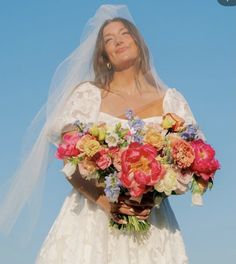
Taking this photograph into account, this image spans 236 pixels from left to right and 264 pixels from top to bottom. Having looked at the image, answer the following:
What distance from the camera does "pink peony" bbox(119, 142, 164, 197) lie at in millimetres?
5262

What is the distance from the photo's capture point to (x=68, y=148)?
18.2 ft

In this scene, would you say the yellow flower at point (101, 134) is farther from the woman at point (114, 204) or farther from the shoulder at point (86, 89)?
the shoulder at point (86, 89)

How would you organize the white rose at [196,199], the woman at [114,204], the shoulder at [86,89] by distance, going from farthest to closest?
1. the shoulder at [86,89]
2. the woman at [114,204]
3. the white rose at [196,199]

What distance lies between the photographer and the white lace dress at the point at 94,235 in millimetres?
5715

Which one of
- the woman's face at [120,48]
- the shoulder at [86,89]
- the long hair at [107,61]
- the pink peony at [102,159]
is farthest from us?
the long hair at [107,61]

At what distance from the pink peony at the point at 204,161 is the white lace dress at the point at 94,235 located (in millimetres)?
554

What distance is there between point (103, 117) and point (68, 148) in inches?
23.5

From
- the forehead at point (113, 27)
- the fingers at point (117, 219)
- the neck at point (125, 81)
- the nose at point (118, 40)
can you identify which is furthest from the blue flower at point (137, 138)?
the forehead at point (113, 27)

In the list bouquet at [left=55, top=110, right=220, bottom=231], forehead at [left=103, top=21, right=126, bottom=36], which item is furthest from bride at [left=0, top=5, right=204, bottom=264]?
bouquet at [left=55, top=110, right=220, bottom=231]

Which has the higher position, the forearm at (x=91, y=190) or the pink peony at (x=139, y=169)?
the pink peony at (x=139, y=169)

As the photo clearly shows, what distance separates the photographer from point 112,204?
5551 mm

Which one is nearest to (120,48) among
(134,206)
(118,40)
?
(118,40)

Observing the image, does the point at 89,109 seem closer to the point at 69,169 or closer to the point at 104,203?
the point at 69,169

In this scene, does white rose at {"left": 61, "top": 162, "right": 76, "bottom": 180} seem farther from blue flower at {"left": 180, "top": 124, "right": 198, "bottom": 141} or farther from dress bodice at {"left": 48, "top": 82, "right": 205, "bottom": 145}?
blue flower at {"left": 180, "top": 124, "right": 198, "bottom": 141}
